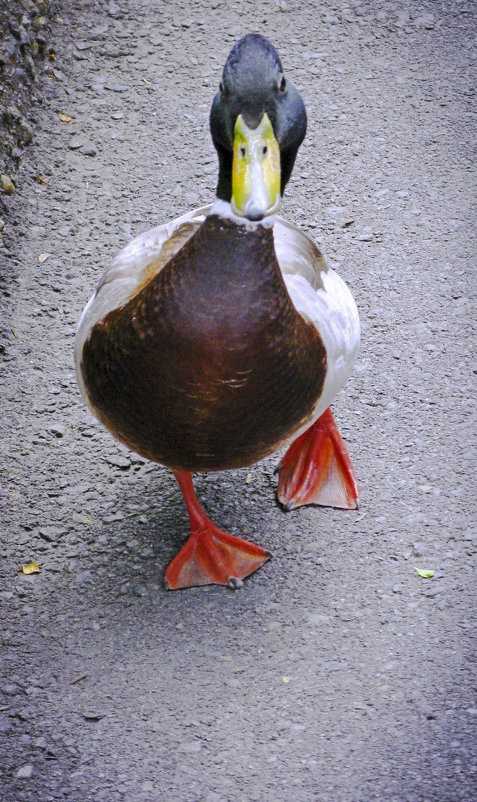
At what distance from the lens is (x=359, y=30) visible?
5398mm

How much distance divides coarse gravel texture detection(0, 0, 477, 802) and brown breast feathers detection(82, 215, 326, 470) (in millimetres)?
621

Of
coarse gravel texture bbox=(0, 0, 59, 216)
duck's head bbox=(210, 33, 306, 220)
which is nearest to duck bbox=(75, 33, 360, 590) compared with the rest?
duck's head bbox=(210, 33, 306, 220)

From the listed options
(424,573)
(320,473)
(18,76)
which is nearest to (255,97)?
(320,473)

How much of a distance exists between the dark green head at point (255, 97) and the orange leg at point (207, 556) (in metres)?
1.16

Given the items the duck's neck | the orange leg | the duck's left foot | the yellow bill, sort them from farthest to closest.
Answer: the duck's left foot
the orange leg
the duck's neck
the yellow bill

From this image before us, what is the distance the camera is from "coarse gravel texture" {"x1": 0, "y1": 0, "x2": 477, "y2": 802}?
99.9 inches

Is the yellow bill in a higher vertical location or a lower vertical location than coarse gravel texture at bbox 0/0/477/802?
higher

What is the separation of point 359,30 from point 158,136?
4.86ft

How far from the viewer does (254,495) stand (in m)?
3.30

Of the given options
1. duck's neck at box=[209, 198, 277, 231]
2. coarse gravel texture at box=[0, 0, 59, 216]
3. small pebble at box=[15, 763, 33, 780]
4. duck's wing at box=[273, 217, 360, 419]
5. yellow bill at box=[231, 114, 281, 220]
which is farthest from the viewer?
coarse gravel texture at box=[0, 0, 59, 216]

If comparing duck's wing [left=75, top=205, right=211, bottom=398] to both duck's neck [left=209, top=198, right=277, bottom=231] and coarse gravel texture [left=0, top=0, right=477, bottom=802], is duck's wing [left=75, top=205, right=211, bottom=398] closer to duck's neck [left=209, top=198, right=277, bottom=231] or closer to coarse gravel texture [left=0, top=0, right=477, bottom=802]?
duck's neck [left=209, top=198, right=277, bottom=231]

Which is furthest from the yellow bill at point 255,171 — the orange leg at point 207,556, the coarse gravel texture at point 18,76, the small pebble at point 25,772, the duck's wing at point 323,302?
the coarse gravel texture at point 18,76

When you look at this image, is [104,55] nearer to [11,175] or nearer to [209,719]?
[11,175]

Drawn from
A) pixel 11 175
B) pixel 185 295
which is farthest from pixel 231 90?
pixel 11 175
